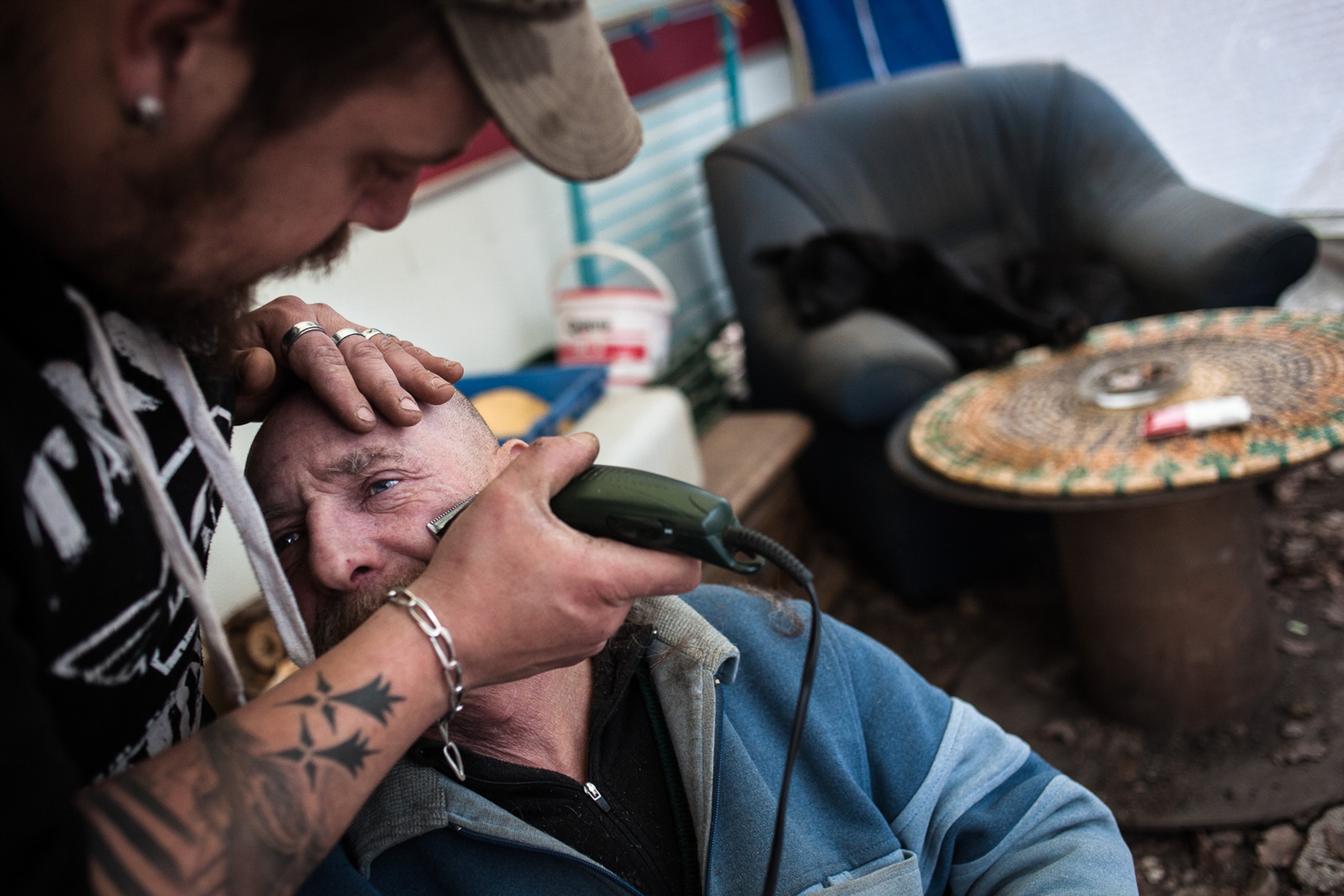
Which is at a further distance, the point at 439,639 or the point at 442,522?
the point at 442,522

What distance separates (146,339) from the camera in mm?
774

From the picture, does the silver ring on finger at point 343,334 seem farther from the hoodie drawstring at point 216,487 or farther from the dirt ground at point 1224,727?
the dirt ground at point 1224,727

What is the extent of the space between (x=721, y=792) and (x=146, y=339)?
0.75 m

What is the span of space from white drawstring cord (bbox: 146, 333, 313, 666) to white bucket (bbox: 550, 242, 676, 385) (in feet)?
7.05

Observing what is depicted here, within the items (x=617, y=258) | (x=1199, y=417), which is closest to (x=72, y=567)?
(x=1199, y=417)

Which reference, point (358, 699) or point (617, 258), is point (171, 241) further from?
point (617, 258)

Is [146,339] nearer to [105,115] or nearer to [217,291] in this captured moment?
[217,291]

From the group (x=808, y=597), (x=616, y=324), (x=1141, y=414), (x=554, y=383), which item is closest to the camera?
(x=808, y=597)

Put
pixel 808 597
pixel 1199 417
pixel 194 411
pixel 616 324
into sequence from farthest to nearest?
1. pixel 616 324
2. pixel 1199 417
3. pixel 808 597
4. pixel 194 411

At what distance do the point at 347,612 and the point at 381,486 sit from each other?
0.15 m

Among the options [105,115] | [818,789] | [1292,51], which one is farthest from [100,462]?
[1292,51]

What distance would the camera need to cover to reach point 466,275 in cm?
309

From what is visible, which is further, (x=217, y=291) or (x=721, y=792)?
(x=721, y=792)

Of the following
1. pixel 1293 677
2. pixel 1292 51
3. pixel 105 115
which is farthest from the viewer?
pixel 1292 51
